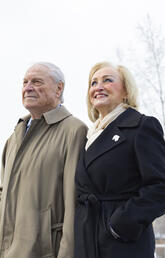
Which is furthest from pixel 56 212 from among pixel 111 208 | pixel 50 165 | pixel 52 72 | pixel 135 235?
pixel 52 72

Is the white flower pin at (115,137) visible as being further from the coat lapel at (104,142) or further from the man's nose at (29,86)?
the man's nose at (29,86)

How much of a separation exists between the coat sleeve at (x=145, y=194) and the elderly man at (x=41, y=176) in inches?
16.7

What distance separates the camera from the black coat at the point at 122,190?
73.2 inches

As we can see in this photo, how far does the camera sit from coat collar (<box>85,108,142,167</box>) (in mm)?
2095

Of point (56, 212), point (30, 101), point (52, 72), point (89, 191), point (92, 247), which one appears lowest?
point (92, 247)

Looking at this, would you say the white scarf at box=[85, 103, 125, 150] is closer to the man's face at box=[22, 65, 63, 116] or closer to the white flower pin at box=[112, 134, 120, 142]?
the white flower pin at box=[112, 134, 120, 142]

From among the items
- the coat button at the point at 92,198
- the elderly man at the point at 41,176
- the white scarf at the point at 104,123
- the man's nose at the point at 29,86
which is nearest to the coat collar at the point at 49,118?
the elderly man at the point at 41,176

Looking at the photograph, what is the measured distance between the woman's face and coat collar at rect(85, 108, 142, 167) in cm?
15

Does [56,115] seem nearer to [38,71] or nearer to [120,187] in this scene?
[38,71]

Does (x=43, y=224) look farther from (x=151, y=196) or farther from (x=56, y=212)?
(x=151, y=196)

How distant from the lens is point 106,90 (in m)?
2.36

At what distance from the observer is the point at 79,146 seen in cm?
237

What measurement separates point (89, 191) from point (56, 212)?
320 mm

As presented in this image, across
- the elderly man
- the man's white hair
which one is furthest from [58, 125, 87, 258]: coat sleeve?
the man's white hair
